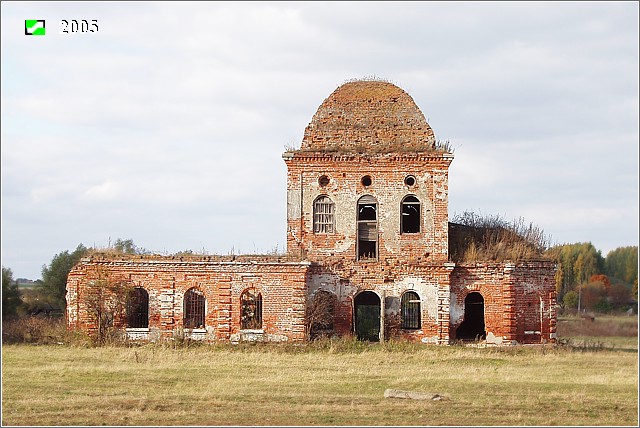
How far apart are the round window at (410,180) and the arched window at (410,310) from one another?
3612 millimetres

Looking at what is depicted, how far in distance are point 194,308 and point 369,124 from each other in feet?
28.2

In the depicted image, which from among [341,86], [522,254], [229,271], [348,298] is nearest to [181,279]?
[229,271]

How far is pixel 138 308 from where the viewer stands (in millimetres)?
30438

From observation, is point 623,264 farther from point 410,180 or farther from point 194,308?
point 194,308

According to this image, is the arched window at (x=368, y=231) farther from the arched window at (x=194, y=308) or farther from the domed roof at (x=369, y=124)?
the arched window at (x=194, y=308)

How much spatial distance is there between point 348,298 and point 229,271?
3.97 metres

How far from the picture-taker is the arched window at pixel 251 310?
28709 mm

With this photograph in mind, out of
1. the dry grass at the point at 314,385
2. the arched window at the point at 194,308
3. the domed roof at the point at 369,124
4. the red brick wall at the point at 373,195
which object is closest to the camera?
the dry grass at the point at 314,385

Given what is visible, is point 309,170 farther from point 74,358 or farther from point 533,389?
point 533,389

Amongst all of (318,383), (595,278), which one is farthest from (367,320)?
(318,383)

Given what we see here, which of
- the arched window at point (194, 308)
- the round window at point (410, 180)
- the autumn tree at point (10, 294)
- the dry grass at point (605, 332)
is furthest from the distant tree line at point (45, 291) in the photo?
the dry grass at point (605, 332)

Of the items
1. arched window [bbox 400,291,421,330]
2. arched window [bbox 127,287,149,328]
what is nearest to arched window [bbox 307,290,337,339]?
arched window [bbox 400,291,421,330]

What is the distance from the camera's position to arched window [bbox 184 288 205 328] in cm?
2922

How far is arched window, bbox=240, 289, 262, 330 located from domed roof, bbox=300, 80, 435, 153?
530 centimetres
